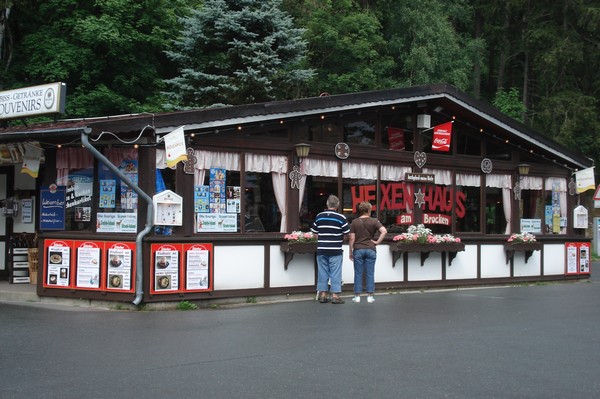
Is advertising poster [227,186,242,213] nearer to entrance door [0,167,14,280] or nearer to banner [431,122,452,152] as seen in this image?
banner [431,122,452,152]

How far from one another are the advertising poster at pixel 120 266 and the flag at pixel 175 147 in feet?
5.37

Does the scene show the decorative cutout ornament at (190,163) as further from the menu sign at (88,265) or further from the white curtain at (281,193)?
the menu sign at (88,265)

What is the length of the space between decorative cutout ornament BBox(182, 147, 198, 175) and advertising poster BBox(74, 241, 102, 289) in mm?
2029

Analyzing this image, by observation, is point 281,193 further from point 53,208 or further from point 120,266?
point 53,208

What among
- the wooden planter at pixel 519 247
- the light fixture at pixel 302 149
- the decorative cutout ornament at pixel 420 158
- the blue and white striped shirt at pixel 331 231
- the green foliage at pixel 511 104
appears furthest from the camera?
A: the green foliage at pixel 511 104

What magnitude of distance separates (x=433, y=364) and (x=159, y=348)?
322cm

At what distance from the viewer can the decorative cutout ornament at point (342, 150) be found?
13898mm

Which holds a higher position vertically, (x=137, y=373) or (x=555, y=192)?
(x=555, y=192)

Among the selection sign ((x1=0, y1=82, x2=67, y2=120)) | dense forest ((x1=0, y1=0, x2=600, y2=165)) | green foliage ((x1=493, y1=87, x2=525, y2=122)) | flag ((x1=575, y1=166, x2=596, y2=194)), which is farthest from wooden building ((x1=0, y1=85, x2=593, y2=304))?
green foliage ((x1=493, y1=87, x2=525, y2=122))

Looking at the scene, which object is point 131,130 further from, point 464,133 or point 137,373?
point 464,133

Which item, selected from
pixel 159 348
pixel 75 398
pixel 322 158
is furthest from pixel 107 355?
pixel 322 158

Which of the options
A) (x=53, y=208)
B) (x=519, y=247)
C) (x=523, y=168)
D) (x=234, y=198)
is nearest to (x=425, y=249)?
(x=519, y=247)

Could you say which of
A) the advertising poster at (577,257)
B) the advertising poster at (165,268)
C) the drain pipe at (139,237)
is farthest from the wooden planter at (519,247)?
the drain pipe at (139,237)

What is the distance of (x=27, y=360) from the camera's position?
7293mm
